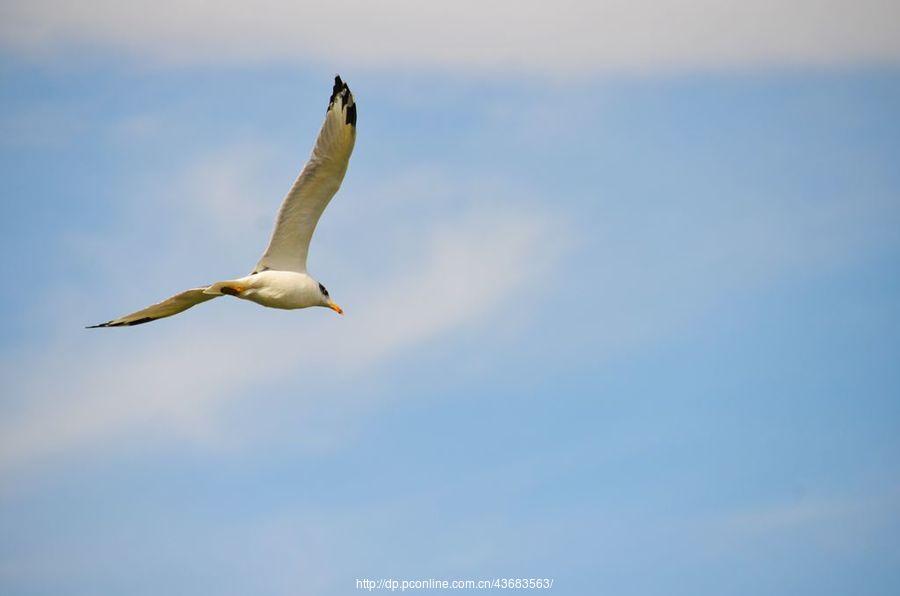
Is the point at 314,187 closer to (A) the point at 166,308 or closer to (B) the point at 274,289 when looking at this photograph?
(B) the point at 274,289

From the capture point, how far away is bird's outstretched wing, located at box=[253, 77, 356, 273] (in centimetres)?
2564

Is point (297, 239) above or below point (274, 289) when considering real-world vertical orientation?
above

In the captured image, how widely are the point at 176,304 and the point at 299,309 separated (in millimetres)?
2446

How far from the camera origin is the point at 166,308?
26250 millimetres

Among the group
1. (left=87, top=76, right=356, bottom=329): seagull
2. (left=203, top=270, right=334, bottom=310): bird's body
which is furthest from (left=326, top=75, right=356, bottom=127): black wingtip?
(left=203, top=270, right=334, bottom=310): bird's body

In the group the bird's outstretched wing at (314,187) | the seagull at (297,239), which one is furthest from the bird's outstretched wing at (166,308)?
the bird's outstretched wing at (314,187)

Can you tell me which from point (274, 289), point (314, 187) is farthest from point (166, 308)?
point (314, 187)

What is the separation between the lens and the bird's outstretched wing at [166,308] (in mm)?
25516

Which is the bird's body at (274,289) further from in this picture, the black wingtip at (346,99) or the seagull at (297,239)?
the black wingtip at (346,99)

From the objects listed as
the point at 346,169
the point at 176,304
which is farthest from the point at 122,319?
the point at 346,169

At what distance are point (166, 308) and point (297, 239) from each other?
2.67 meters

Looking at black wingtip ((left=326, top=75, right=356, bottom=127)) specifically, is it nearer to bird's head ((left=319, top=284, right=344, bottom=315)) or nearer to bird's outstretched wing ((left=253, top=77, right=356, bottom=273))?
bird's outstretched wing ((left=253, top=77, right=356, bottom=273))

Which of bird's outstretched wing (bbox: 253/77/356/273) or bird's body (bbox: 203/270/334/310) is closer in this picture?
bird's body (bbox: 203/270/334/310)

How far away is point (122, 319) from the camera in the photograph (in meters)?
26.8
